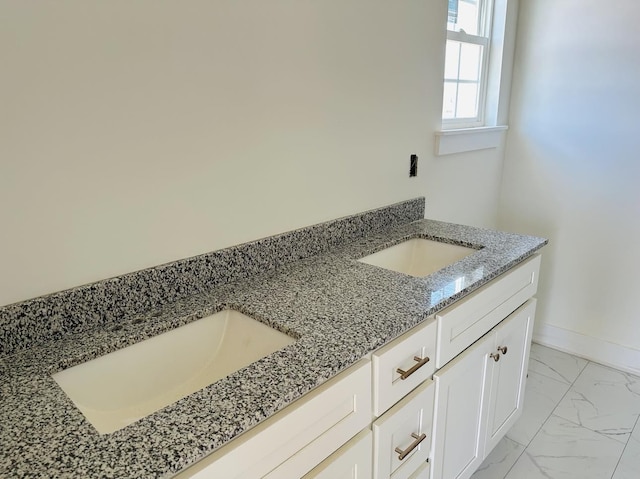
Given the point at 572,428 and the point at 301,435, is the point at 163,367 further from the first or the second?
the point at 572,428

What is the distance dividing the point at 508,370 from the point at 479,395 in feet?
0.77

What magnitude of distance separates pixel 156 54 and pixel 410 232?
1.12 metres

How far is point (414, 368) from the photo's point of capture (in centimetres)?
113

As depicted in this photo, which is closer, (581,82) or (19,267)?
(19,267)

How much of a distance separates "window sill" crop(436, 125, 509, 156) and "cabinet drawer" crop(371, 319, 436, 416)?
3.61 feet

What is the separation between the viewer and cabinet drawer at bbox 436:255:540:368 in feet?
4.09

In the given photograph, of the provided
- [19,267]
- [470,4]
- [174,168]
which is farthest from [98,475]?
[470,4]

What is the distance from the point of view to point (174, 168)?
1.16 meters

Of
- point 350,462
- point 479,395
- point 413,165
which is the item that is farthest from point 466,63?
point 350,462

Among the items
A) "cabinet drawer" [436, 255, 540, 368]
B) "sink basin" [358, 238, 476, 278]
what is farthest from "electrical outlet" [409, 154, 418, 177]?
"cabinet drawer" [436, 255, 540, 368]

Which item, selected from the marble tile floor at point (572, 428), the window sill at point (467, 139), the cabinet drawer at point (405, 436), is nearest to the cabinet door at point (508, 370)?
the marble tile floor at point (572, 428)

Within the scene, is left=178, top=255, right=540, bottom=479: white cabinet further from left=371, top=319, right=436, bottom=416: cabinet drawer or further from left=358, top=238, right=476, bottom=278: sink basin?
left=358, top=238, right=476, bottom=278: sink basin

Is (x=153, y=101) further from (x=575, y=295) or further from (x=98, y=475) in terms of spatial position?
(x=575, y=295)

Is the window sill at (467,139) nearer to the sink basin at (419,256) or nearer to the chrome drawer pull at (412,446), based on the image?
the sink basin at (419,256)
